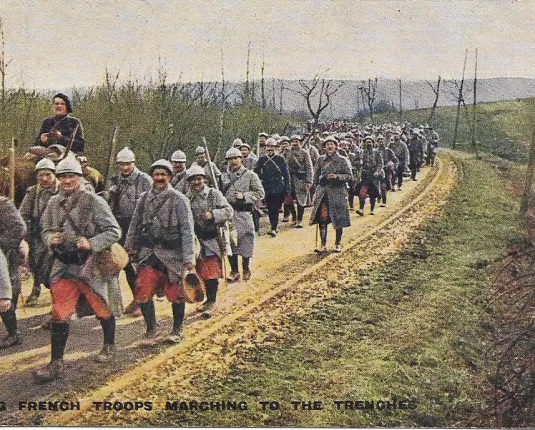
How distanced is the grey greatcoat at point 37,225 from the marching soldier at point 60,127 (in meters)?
0.30

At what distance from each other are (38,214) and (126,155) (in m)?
0.76

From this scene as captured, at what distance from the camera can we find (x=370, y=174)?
8.24 meters

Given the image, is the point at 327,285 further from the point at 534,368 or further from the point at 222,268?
the point at 534,368

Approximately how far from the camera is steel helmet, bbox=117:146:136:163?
495 centimetres

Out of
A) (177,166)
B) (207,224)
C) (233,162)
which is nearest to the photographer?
(207,224)

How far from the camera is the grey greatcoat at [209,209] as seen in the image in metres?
5.26

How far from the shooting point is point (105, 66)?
15.8 ft

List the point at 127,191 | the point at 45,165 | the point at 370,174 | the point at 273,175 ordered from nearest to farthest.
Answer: the point at 45,165 → the point at 127,191 → the point at 273,175 → the point at 370,174

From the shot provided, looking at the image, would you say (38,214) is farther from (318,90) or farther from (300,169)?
(300,169)

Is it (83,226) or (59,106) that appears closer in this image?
(83,226)

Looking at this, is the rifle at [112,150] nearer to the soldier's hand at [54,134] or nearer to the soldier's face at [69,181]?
the soldier's hand at [54,134]

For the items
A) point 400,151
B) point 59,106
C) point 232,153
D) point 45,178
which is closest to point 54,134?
point 59,106

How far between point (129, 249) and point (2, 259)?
0.85 metres

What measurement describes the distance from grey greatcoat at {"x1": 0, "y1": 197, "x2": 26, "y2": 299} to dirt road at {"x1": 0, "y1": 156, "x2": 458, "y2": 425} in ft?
0.87
